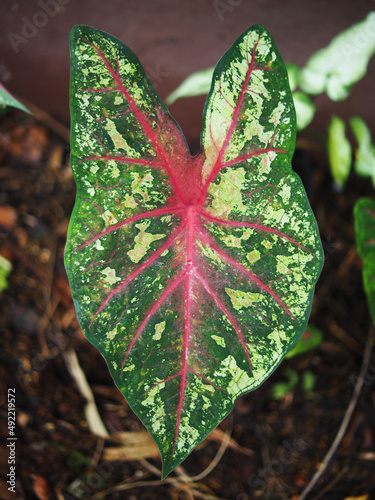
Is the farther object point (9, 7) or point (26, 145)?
point (26, 145)

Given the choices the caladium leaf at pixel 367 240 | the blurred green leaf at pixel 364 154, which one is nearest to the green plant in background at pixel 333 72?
the blurred green leaf at pixel 364 154

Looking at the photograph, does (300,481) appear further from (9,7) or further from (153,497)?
(9,7)

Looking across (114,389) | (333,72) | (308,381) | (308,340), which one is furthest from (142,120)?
(308,381)

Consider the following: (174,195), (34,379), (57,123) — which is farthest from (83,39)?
(34,379)

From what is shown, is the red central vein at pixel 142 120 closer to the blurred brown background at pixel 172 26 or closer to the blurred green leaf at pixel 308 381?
the blurred brown background at pixel 172 26

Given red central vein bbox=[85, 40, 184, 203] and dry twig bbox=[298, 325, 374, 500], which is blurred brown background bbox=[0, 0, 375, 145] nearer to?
red central vein bbox=[85, 40, 184, 203]
